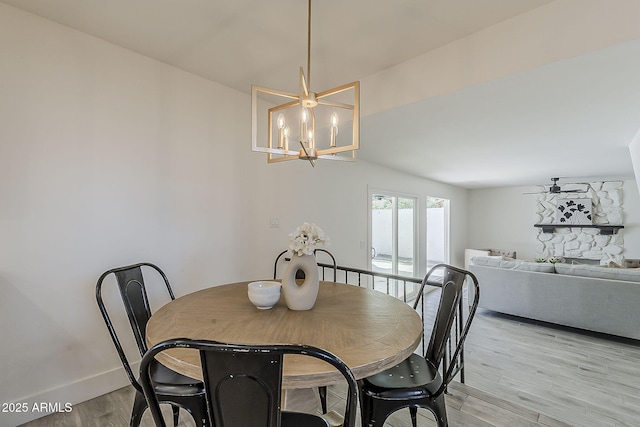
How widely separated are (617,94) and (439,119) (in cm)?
120

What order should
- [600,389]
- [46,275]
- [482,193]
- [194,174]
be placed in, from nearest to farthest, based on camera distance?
[46,275] < [600,389] < [194,174] < [482,193]

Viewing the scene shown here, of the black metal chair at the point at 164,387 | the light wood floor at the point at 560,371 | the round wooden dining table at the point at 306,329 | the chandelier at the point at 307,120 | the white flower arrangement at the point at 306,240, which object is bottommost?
the light wood floor at the point at 560,371

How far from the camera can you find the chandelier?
1589mm

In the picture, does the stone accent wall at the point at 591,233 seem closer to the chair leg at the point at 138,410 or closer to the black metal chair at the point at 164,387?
the black metal chair at the point at 164,387

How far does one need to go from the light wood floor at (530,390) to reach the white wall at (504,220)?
157 inches

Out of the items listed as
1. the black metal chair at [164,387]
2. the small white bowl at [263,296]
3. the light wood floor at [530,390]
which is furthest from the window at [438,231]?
the black metal chair at [164,387]

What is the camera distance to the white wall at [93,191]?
1.84 meters

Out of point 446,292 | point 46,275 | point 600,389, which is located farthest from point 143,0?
point 600,389

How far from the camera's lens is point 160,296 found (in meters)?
2.46

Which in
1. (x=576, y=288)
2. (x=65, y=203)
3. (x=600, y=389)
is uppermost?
(x=65, y=203)

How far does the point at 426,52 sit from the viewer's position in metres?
2.23

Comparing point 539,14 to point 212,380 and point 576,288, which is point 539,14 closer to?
point 212,380

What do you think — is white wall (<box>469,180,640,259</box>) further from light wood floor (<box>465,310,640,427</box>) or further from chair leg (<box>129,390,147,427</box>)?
chair leg (<box>129,390,147,427</box>)

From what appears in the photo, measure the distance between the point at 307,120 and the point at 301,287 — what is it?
3.60 ft
